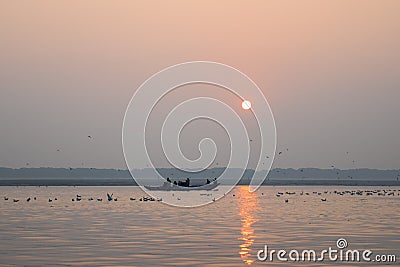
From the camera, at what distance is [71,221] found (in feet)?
212

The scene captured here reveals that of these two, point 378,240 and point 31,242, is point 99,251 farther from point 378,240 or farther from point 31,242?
point 378,240

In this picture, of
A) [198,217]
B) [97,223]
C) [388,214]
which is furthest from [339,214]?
[97,223]

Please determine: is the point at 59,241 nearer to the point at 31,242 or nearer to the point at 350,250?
the point at 31,242

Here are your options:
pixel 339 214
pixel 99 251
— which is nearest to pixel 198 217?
pixel 339 214

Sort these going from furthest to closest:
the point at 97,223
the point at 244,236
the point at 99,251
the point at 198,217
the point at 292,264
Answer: the point at 198,217 < the point at 97,223 < the point at 244,236 < the point at 99,251 < the point at 292,264

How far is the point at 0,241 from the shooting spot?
47.9 metres

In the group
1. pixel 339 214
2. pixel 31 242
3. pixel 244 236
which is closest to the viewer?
pixel 31 242

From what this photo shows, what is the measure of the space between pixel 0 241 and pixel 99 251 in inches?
320

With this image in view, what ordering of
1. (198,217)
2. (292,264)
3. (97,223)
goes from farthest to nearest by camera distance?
(198,217) < (97,223) < (292,264)

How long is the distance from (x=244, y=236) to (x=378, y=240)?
821 cm

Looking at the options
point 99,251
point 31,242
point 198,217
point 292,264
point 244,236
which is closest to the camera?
point 292,264

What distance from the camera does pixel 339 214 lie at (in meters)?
76.2

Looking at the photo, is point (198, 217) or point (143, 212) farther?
point (143, 212)

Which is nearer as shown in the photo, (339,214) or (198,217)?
(198,217)
